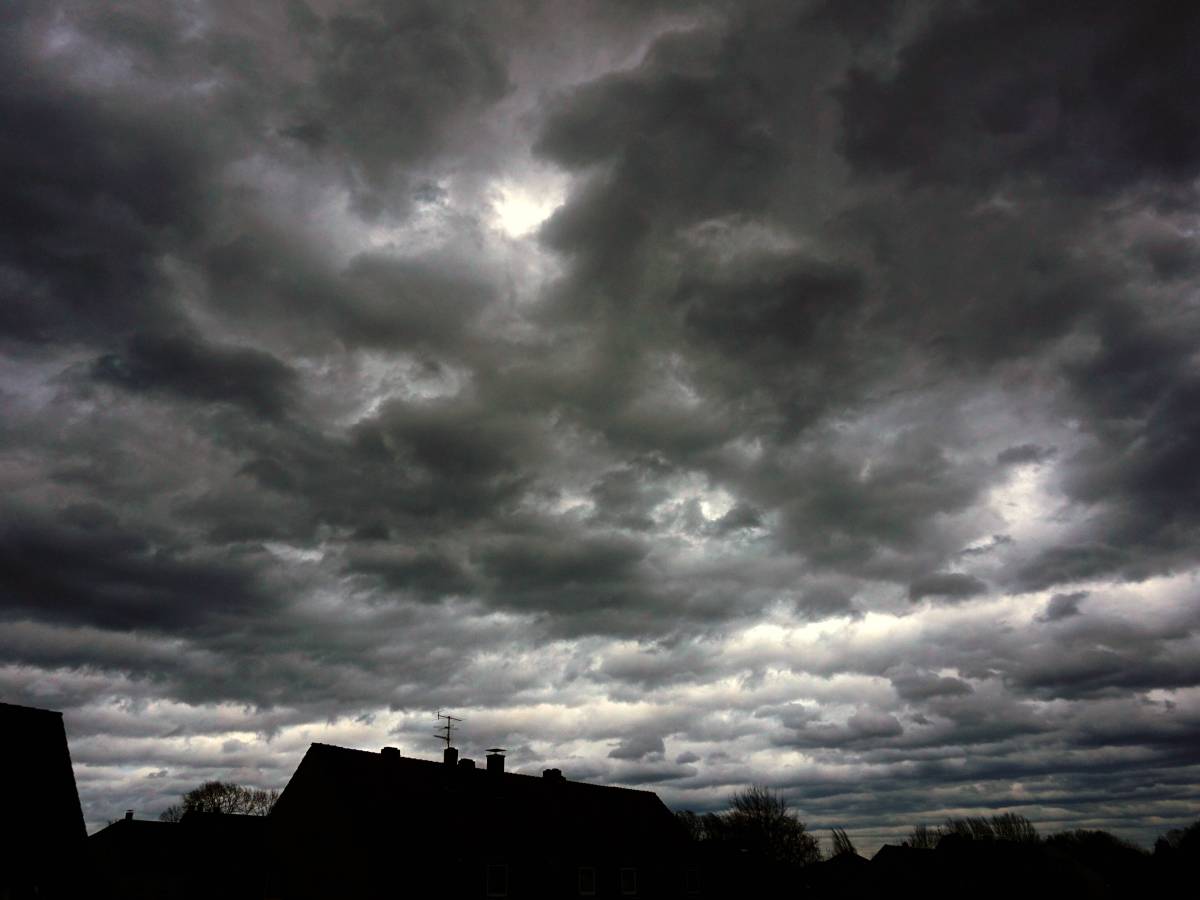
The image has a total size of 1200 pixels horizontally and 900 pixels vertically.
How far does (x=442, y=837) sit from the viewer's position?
44156 millimetres

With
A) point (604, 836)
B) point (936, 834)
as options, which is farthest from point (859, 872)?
point (604, 836)

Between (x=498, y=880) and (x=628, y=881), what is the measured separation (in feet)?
38.5

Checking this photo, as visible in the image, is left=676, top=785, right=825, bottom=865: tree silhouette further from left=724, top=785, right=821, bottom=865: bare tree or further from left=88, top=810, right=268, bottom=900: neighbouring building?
left=88, top=810, right=268, bottom=900: neighbouring building

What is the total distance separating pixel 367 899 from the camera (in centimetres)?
4009

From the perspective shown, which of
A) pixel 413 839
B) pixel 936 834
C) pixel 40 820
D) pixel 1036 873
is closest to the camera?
pixel 40 820

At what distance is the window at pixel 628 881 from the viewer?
52.4m

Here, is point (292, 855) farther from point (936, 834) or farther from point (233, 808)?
point (936, 834)

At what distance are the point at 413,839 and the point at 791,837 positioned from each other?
6207 centimetres

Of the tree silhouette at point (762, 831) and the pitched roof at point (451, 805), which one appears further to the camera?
the tree silhouette at point (762, 831)

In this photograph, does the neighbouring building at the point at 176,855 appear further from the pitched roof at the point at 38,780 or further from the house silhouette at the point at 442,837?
the pitched roof at the point at 38,780

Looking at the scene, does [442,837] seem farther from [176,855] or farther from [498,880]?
[176,855]

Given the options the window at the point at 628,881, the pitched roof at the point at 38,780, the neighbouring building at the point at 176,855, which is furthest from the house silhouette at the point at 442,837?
the neighbouring building at the point at 176,855

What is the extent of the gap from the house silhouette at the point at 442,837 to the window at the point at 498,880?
0.20 feet

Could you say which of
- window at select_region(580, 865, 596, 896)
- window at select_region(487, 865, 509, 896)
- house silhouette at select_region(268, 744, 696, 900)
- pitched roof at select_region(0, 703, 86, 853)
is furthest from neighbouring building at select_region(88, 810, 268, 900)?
pitched roof at select_region(0, 703, 86, 853)
